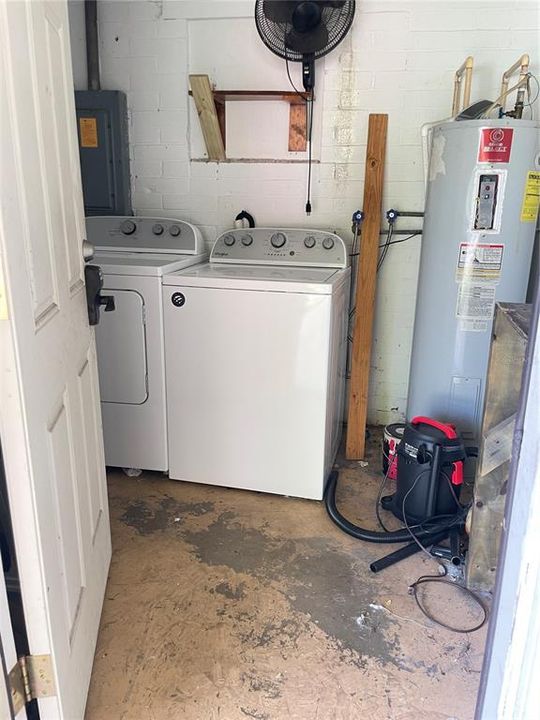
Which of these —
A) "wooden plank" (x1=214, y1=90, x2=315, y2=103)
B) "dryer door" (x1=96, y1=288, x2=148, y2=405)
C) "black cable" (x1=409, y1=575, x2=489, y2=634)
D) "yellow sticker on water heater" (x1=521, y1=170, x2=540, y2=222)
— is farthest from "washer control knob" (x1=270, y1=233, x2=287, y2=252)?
"black cable" (x1=409, y1=575, x2=489, y2=634)

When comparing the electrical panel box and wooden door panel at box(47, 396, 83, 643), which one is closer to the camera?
wooden door panel at box(47, 396, 83, 643)

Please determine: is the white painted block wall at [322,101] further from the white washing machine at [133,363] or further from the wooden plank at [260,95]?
the white washing machine at [133,363]

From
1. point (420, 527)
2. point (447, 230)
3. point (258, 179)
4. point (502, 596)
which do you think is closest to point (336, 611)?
point (420, 527)

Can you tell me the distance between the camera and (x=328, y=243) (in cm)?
265

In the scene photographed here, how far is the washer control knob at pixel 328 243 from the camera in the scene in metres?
2.65

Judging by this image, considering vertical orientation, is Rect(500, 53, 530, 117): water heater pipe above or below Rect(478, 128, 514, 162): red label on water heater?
above

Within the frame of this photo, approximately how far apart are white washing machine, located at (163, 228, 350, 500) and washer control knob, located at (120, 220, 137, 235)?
1.99 feet

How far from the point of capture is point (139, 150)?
2971 mm

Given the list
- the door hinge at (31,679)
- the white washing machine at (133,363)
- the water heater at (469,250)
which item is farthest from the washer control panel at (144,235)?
the door hinge at (31,679)

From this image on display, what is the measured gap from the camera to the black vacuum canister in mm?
2043

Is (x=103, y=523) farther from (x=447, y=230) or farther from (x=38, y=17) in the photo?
(x=447, y=230)

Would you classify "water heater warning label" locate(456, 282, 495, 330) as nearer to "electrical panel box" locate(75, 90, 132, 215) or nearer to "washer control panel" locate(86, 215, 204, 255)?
"washer control panel" locate(86, 215, 204, 255)

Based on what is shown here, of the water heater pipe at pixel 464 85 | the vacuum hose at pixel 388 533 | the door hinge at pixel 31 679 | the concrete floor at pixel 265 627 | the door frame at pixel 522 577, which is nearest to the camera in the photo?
the door frame at pixel 522 577

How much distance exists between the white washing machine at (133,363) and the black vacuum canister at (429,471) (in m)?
1.05
